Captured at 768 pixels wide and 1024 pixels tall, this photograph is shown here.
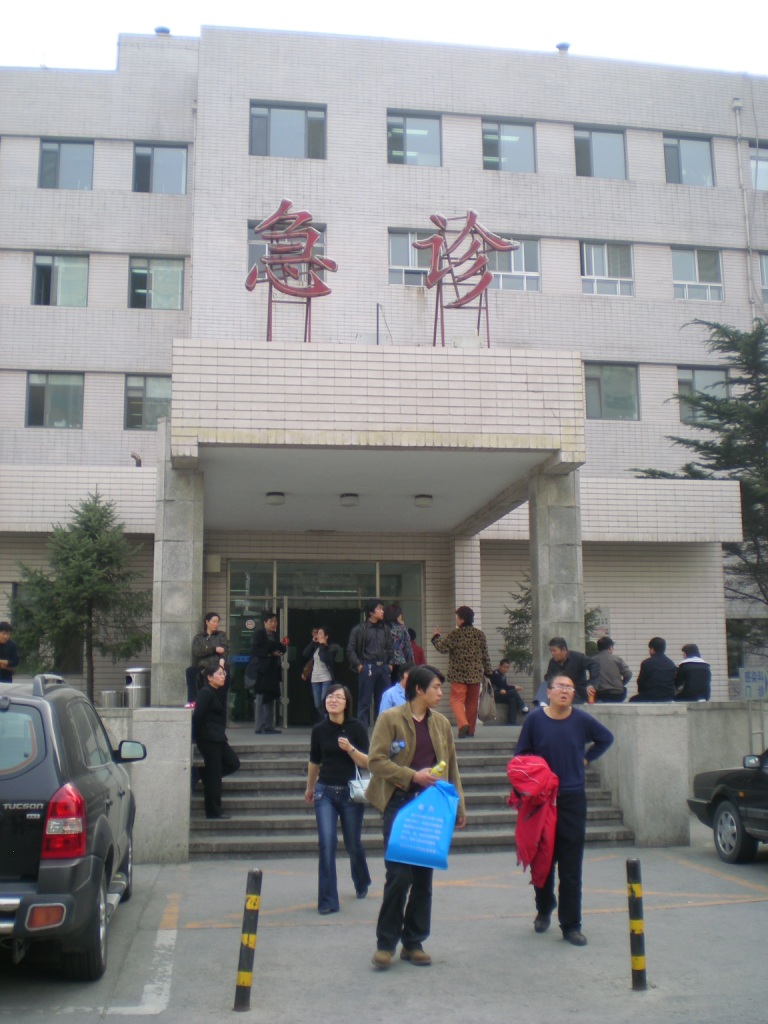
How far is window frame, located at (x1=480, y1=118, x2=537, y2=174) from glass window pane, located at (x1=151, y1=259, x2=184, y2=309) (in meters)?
7.34

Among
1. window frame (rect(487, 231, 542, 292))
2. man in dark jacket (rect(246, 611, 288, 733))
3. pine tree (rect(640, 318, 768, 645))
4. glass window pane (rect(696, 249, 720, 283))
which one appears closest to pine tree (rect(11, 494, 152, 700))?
man in dark jacket (rect(246, 611, 288, 733))

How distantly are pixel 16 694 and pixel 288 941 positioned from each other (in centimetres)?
251

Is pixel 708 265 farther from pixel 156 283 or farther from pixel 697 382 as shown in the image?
pixel 156 283

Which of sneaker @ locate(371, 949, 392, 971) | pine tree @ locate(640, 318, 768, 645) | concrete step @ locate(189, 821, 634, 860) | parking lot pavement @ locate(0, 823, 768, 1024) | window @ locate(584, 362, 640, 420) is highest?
window @ locate(584, 362, 640, 420)

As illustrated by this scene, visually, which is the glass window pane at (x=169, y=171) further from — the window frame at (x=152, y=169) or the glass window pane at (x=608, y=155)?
the glass window pane at (x=608, y=155)

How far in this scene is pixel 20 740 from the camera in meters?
5.69

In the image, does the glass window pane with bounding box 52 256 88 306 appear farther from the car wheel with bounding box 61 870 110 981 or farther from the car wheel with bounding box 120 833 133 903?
the car wheel with bounding box 61 870 110 981

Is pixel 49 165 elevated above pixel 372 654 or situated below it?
above

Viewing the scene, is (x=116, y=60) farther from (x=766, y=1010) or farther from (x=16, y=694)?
(x=766, y=1010)

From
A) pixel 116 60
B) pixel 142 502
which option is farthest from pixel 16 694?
pixel 116 60

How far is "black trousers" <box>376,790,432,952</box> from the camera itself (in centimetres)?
602

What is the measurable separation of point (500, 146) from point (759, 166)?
6.74m

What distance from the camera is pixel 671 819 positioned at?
34.0 ft

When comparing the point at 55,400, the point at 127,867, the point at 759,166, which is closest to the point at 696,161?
the point at 759,166
